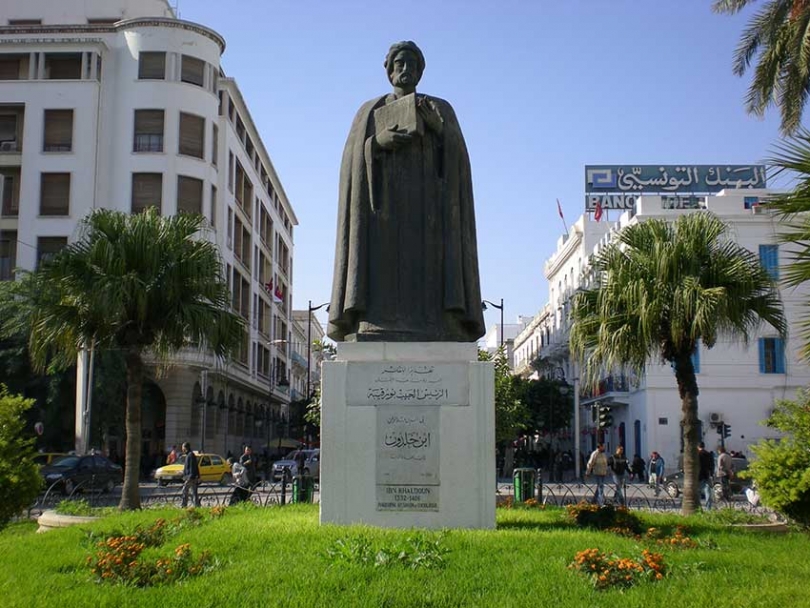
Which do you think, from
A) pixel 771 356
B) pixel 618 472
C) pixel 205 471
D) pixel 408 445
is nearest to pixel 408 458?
pixel 408 445

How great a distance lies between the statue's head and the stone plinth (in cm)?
339

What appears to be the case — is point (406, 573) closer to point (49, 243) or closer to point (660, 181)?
point (49, 243)

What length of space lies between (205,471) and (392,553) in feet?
95.2

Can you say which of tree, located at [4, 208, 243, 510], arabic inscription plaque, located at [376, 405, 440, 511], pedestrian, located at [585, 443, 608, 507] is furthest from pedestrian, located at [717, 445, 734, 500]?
arabic inscription plaque, located at [376, 405, 440, 511]

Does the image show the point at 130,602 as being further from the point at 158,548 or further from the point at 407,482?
the point at 407,482

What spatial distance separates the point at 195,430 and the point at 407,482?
39637 millimetres

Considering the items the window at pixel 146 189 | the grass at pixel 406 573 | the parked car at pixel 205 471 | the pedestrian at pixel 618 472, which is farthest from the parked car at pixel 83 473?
the grass at pixel 406 573

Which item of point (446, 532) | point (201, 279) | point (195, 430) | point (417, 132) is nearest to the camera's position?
point (446, 532)

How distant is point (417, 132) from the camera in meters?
10.6

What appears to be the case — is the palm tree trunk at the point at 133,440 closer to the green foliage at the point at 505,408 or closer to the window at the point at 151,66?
the green foliage at the point at 505,408

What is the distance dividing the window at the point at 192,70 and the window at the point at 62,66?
500 centimetres

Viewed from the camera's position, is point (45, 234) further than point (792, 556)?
Yes

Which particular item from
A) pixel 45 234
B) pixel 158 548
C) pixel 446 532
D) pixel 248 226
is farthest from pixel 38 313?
pixel 248 226

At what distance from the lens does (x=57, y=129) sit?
45.1m
